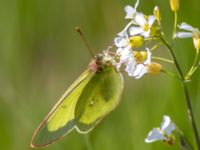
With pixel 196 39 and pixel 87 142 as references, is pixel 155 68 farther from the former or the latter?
pixel 87 142

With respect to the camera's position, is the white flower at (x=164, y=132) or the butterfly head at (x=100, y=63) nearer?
the white flower at (x=164, y=132)

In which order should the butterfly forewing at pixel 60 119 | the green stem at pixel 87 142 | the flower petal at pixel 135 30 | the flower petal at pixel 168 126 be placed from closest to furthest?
the flower petal at pixel 168 126
the flower petal at pixel 135 30
the butterfly forewing at pixel 60 119
the green stem at pixel 87 142

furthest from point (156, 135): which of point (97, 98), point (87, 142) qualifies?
point (87, 142)

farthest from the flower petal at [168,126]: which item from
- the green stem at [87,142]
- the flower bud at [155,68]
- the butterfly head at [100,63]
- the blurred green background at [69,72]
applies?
the green stem at [87,142]

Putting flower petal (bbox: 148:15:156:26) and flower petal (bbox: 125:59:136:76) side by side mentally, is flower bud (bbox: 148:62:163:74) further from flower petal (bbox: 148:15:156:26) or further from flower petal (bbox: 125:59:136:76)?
flower petal (bbox: 148:15:156:26)

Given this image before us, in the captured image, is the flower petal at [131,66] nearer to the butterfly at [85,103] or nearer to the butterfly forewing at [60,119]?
the butterfly at [85,103]

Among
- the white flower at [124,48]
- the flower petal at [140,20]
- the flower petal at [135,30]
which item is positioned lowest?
the white flower at [124,48]

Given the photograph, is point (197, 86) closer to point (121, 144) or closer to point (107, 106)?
point (121, 144)
